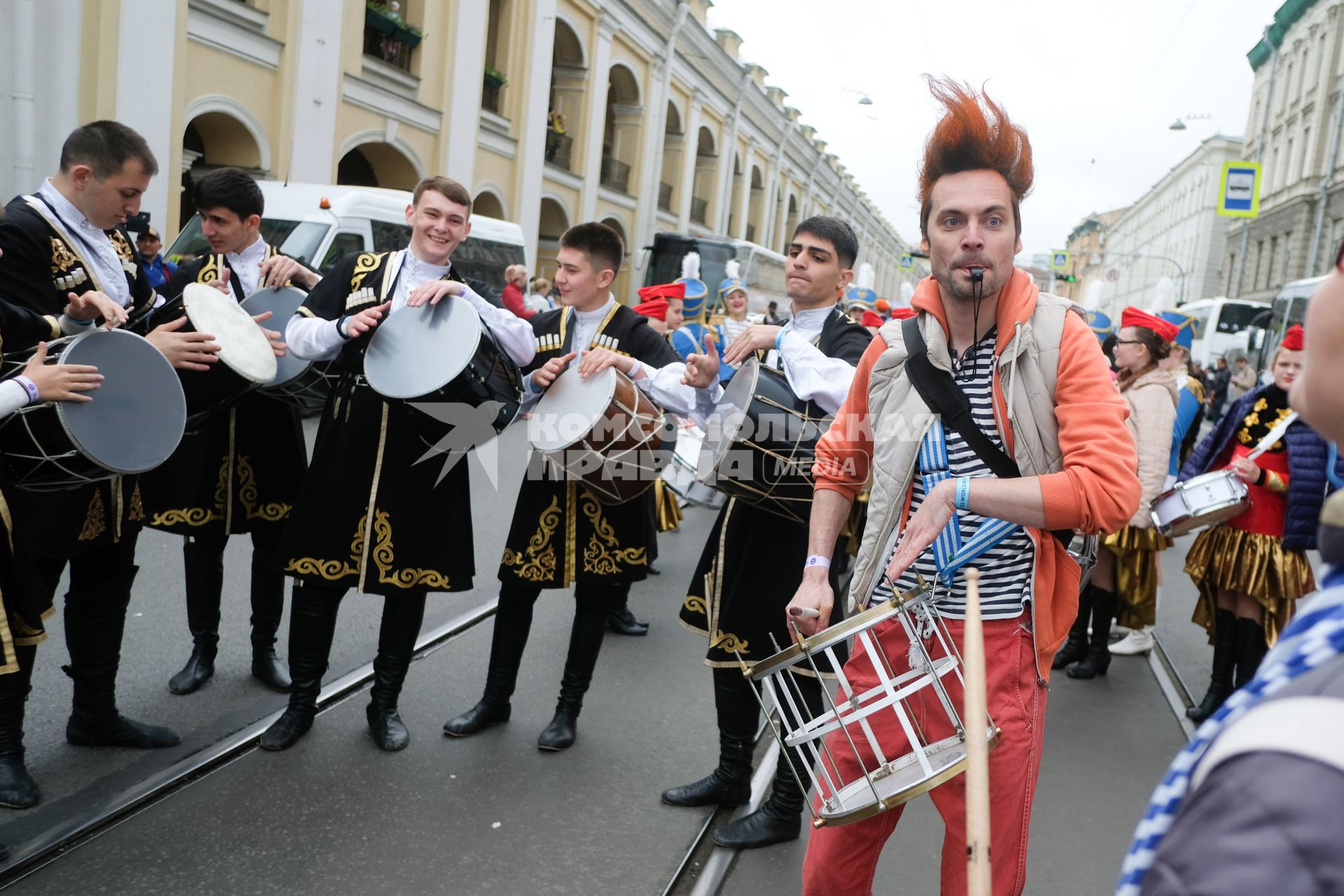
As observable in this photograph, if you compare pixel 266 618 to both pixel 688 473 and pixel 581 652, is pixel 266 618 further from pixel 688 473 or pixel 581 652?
pixel 688 473

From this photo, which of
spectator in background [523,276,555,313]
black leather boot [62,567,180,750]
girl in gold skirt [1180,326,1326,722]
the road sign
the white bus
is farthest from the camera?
the white bus

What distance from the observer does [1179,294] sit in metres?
62.3

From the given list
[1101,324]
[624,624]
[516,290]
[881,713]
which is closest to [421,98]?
[516,290]

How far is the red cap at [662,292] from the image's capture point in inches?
211

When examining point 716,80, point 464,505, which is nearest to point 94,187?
point 464,505

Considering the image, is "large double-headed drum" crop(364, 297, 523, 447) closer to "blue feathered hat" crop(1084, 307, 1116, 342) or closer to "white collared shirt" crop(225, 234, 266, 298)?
"white collared shirt" crop(225, 234, 266, 298)

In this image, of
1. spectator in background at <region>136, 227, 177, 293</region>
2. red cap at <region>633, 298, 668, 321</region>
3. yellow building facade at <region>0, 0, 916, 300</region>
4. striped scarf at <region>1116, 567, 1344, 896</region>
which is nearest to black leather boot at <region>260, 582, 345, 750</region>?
red cap at <region>633, 298, 668, 321</region>

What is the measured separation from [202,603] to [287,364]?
3.72 ft

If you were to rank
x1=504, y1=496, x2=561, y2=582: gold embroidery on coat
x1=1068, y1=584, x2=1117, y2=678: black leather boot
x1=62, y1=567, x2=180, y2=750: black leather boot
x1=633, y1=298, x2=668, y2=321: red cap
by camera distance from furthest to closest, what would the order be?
x1=1068, y1=584, x2=1117, y2=678: black leather boot < x1=633, y1=298, x2=668, y2=321: red cap < x1=504, y1=496, x2=561, y2=582: gold embroidery on coat < x1=62, y1=567, x2=180, y2=750: black leather boot

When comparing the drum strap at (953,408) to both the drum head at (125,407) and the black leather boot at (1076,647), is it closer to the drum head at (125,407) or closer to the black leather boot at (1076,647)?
the drum head at (125,407)

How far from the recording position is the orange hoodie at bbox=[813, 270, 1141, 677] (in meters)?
2.04

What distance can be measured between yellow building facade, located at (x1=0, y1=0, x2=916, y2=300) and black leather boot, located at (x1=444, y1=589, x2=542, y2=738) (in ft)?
29.0

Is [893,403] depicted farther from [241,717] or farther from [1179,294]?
[1179,294]

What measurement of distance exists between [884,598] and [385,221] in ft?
33.6
